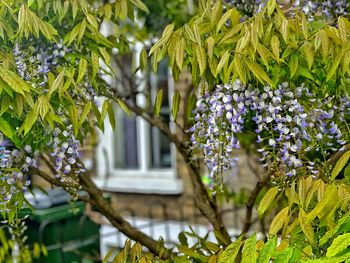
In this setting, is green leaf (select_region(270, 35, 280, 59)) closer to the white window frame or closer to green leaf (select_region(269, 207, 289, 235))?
green leaf (select_region(269, 207, 289, 235))

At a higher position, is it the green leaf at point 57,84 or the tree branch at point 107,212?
the green leaf at point 57,84

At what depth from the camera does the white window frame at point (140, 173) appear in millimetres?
6840

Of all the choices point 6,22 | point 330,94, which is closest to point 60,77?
point 6,22

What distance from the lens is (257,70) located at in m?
2.01

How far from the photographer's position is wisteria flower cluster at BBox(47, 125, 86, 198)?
2.27 metres

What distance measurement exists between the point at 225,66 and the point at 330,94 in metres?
0.49

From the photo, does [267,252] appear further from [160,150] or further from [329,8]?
[160,150]

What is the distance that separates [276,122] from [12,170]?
982 mm

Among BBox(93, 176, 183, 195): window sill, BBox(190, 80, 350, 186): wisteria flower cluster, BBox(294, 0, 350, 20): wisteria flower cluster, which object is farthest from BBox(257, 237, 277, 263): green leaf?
BBox(93, 176, 183, 195): window sill

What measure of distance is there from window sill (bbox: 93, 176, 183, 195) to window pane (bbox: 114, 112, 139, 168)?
0.94 feet

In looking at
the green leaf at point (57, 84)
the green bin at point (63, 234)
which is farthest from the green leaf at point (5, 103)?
the green bin at point (63, 234)

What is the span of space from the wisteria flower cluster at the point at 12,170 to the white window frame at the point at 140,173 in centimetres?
437

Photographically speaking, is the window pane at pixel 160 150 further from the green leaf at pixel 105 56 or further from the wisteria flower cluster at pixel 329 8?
the green leaf at pixel 105 56

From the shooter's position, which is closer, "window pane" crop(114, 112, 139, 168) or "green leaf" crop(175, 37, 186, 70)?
"green leaf" crop(175, 37, 186, 70)
